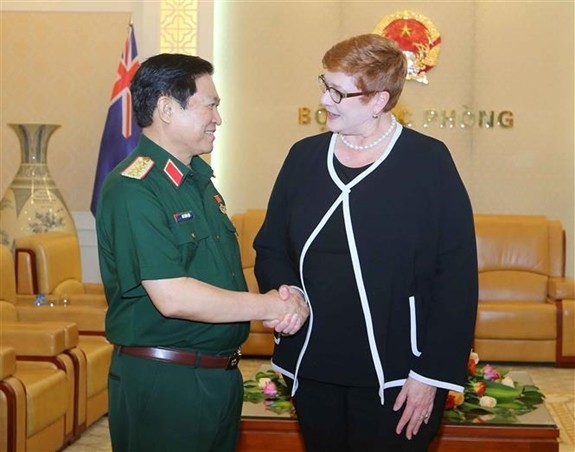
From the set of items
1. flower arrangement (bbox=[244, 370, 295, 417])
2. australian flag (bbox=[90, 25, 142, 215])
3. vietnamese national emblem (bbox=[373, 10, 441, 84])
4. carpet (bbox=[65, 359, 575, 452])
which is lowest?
carpet (bbox=[65, 359, 575, 452])

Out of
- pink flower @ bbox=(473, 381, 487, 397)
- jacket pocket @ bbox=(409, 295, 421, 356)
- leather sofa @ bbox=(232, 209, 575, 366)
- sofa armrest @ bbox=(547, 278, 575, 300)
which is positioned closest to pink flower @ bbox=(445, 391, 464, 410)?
pink flower @ bbox=(473, 381, 487, 397)

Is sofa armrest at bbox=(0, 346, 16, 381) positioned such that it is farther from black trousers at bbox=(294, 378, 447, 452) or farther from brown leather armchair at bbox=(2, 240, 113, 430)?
black trousers at bbox=(294, 378, 447, 452)

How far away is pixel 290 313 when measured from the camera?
8.50 ft

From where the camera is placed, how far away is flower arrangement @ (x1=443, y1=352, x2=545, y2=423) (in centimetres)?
453

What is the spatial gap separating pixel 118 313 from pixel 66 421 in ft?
8.54

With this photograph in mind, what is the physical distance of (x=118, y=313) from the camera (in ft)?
8.57

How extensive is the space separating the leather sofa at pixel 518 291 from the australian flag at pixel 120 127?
102cm

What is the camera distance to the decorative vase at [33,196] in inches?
274

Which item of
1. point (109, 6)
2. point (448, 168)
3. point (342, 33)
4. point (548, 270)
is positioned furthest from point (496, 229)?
point (448, 168)

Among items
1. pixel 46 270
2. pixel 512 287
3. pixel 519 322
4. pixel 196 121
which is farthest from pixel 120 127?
pixel 196 121

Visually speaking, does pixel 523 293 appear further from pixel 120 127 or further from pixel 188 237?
pixel 188 237

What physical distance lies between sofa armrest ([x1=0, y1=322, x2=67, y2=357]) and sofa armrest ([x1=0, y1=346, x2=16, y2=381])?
477 millimetres

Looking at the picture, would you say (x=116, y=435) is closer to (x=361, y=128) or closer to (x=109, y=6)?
(x=361, y=128)

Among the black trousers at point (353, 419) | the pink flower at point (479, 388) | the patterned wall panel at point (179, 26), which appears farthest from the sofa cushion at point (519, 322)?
the black trousers at point (353, 419)
